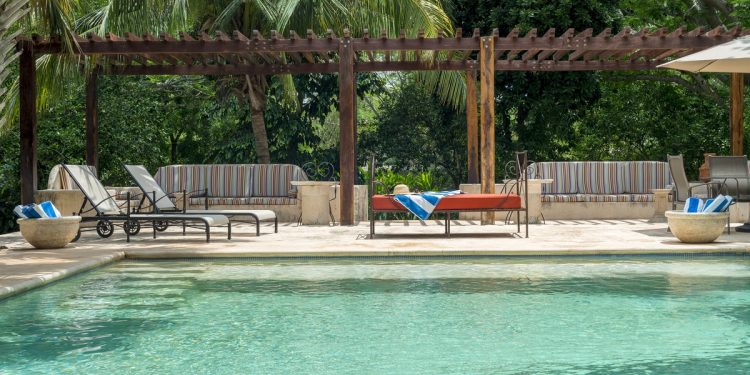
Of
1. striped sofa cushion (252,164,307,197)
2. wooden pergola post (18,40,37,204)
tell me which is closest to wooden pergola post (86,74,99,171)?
wooden pergola post (18,40,37,204)

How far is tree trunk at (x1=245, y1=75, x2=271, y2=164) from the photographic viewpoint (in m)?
17.3

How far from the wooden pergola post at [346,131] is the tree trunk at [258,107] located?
4.90 metres

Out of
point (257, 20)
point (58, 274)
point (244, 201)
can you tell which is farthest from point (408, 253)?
point (257, 20)

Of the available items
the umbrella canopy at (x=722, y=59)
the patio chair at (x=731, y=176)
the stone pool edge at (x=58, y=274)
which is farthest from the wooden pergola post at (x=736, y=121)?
the stone pool edge at (x=58, y=274)

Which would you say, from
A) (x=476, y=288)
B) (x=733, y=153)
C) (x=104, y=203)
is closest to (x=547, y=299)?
(x=476, y=288)

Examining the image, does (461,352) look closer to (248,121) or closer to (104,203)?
(104,203)

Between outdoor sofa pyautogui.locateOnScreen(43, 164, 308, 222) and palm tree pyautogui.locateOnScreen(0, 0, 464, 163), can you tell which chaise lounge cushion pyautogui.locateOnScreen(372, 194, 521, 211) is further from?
palm tree pyautogui.locateOnScreen(0, 0, 464, 163)

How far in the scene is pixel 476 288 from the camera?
6.91 m

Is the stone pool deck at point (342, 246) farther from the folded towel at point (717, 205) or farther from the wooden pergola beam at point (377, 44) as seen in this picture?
the wooden pergola beam at point (377, 44)

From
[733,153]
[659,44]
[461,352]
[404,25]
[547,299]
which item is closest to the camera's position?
[461,352]

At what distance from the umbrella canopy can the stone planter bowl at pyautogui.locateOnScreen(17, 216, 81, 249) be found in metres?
7.38

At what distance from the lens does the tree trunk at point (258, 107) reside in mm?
17312

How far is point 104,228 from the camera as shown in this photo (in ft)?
35.4

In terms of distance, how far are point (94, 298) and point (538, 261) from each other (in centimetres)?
425
